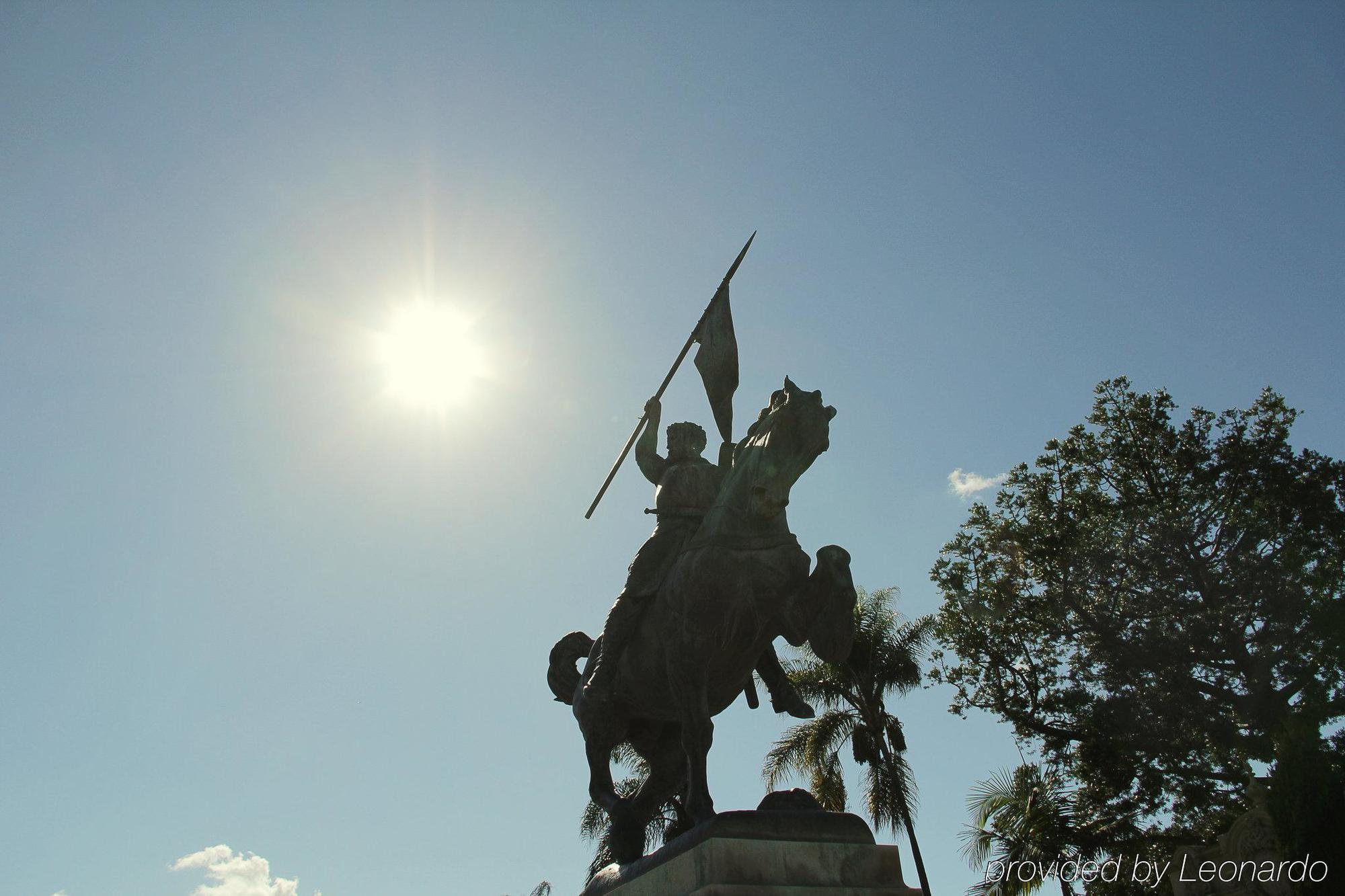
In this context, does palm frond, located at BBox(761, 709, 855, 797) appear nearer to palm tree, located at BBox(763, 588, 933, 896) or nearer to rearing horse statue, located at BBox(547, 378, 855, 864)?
palm tree, located at BBox(763, 588, 933, 896)

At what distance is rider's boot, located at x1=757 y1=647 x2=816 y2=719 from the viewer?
6.50m

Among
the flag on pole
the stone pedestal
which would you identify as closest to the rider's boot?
the stone pedestal

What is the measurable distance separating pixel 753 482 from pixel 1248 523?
18.6 m

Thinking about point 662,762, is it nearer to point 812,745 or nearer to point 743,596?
point 743,596

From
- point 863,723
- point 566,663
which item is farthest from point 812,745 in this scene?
point 566,663

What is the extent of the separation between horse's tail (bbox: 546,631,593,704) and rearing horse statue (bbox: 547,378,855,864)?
138 centimetres

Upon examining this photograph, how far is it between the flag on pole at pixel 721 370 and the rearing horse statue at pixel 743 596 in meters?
0.74

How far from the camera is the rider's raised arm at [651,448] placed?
7.38 metres

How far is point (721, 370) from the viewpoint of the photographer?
735 centimetres

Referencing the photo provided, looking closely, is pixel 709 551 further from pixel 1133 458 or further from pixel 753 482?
pixel 1133 458

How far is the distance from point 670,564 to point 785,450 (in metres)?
1.16

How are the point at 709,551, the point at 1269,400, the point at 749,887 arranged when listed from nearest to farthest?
1. the point at 749,887
2. the point at 709,551
3. the point at 1269,400

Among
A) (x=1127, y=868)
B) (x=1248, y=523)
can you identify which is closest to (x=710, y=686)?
(x=1127, y=868)

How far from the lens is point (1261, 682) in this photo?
19156 millimetres
